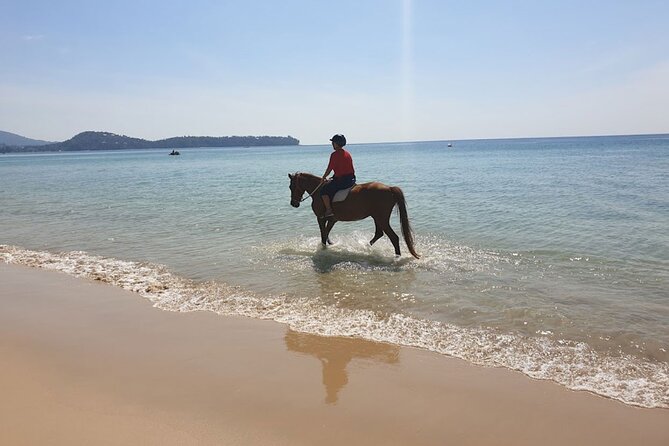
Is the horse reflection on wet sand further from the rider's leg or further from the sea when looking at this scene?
the rider's leg

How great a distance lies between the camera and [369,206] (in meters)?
10.8

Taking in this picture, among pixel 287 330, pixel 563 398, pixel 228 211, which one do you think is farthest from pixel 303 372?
pixel 228 211

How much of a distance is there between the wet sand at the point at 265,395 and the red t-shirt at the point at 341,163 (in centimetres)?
578

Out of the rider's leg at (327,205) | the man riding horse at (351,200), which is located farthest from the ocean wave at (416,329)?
the rider's leg at (327,205)

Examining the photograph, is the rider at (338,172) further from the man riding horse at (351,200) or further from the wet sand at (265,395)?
the wet sand at (265,395)

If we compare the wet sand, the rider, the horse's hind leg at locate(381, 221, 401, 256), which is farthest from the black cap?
the wet sand

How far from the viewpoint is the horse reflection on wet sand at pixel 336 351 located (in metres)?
4.52

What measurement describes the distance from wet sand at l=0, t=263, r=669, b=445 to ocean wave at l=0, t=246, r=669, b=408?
0.26 meters

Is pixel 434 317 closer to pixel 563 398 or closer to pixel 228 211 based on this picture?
pixel 563 398

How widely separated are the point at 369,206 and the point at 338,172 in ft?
3.89

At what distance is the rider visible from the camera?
10.8 meters

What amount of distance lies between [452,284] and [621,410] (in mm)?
3892

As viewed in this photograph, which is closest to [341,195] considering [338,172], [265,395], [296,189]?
[338,172]

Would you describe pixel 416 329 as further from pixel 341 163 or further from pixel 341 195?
pixel 341 163
